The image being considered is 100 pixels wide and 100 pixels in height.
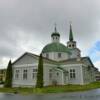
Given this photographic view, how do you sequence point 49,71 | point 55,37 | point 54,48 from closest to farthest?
point 49,71
point 54,48
point 55,37

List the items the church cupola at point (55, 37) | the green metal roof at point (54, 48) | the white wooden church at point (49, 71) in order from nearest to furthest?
1. the white wooden church at point (49, 71)
2. the green metal roof at point (54, 48)
3. the church cupola at point (55, 37)

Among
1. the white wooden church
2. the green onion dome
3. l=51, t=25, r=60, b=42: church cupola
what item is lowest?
the white wooden church

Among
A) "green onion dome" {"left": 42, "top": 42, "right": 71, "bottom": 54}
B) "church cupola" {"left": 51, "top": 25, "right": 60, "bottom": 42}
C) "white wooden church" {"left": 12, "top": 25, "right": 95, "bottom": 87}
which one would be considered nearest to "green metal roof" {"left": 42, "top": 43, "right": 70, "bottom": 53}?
"green onion dome" {"left": 42, "top": 42, "right": 71, "bottom": 54}

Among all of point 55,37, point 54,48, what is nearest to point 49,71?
point 54,48

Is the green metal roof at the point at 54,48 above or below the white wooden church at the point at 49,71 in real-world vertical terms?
above

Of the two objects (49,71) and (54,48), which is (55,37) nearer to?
(54,48)

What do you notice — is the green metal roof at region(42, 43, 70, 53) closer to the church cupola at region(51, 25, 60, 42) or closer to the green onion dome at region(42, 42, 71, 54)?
the green onion dome at region(42, 42, 71, 54)

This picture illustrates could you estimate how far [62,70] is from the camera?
119 ft

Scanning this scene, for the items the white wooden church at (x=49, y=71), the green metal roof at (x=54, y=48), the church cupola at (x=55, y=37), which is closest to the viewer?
the white wooden church at (x=49, y=71)

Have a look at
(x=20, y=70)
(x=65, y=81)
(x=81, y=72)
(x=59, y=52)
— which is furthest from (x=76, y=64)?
(x=20, y=70)

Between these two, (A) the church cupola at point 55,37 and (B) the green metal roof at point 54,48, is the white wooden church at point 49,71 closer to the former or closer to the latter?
(B) the green metal roof at point 54,48

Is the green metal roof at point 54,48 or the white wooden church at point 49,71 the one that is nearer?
the white wooden church at point 49,71

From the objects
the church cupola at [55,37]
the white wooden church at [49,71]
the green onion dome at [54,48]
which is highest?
the church cupola at [55,37]

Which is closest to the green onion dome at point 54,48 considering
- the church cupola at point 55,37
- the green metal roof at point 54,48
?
the green metal roof at point 54,48
